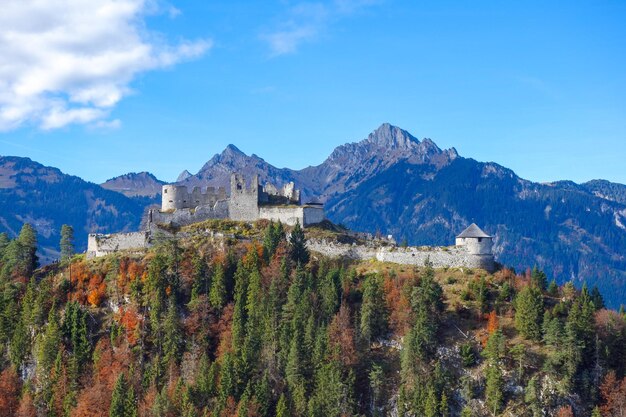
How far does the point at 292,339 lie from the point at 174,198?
45439mm

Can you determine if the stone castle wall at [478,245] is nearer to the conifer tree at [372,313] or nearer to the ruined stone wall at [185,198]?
the conifer tree at [372,313]

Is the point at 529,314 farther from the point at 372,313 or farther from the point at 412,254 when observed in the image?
the point at 412,254

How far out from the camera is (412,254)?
118562 millimetres

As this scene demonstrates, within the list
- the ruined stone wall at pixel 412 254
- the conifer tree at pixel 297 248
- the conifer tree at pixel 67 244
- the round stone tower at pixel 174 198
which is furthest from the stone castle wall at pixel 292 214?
the conifer tree at pixel 67 244

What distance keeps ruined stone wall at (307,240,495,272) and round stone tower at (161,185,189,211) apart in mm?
28257

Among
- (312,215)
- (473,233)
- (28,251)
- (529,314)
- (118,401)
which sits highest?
(312,215)

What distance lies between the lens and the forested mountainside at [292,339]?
96.9m

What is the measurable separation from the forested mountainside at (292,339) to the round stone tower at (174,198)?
1415cm

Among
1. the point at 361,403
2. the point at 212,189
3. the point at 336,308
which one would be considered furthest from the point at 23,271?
the point at 361,403

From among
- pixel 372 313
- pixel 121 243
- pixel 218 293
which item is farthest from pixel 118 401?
pixel 372 313

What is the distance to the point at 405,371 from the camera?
324ft

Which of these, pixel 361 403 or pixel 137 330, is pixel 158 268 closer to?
pixel 137 330

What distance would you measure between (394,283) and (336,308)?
968cm

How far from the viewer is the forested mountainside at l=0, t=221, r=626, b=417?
96875 millimetres
